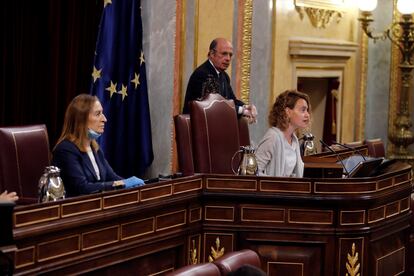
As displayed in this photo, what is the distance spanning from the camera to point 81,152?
5012mm

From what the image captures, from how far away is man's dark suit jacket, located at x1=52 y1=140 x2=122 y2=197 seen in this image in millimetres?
4875

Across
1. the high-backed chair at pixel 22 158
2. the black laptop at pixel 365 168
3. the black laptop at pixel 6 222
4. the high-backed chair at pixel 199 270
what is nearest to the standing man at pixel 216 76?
the black laptop at pixel 365 168

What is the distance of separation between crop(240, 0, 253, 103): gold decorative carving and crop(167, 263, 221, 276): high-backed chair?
213 inches

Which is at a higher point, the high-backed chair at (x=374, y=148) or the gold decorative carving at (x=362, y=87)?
the gold decorative carving at (x=362, y=87)

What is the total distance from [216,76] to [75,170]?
2215mm

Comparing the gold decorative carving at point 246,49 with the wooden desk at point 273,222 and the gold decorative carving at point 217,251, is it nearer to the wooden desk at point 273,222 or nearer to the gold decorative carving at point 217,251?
the wooden desk at point 273,222

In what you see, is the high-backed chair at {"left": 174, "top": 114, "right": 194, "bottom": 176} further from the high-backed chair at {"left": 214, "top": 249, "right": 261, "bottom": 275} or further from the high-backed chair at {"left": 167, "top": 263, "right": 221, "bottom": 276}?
the high-backed chair at {"left": 167, "top": 263, "right": 221, "bottom": 276}

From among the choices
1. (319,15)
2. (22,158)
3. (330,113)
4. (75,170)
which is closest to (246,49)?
(319,15)

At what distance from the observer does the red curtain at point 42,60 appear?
6660 mm

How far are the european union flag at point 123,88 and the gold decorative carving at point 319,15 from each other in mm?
2591

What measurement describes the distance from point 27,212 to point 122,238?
70cm

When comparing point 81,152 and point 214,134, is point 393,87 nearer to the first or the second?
point 214,134

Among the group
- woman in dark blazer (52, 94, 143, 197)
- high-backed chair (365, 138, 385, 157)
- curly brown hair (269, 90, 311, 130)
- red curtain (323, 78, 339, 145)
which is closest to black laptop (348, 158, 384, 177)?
curly brown hair (269, 90, 311, 130)

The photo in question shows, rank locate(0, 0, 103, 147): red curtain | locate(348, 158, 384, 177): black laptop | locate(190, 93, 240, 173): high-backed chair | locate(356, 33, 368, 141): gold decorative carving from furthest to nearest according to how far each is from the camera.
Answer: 1. locate(356, 33, 368, 141): gold decorative carving
2. locate(0, 0, 103, 147): red curtain
3. locate(190, 93, 240, 173): high-backed chair
4. locate(348, 158, 384, 177): black laptop
